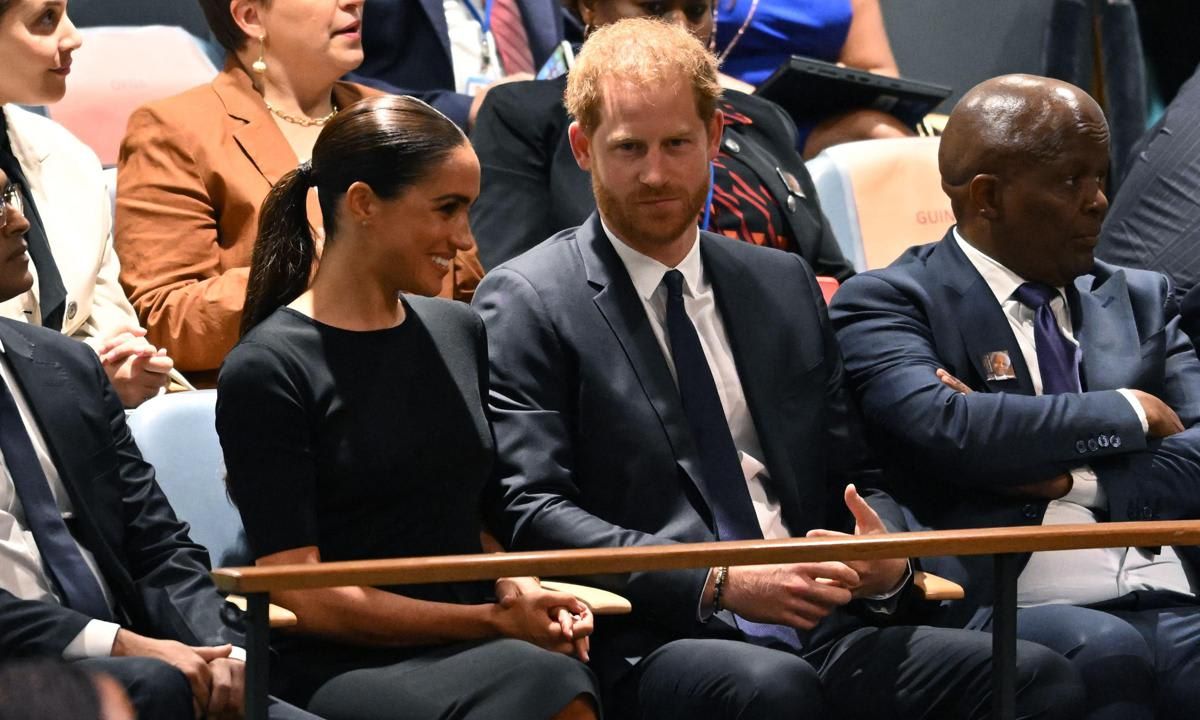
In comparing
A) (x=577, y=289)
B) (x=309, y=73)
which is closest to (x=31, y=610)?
(x=577, y=289)

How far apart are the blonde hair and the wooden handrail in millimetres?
841

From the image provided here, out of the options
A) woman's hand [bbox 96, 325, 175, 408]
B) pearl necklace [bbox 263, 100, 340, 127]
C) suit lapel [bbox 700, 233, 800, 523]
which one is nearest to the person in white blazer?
woman's hand [bbox 96, 325, 175, 408]

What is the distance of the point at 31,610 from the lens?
219 cm

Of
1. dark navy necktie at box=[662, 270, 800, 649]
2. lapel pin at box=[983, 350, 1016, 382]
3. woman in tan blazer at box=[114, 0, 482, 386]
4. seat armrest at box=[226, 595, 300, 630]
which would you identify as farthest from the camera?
woman in tan blazer at box=[114, 0, 482, 386]

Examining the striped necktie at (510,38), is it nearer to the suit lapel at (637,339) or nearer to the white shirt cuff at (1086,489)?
the suit lapel at (637,339)

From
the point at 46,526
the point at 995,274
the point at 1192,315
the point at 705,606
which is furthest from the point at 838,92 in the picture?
the point at 46,526

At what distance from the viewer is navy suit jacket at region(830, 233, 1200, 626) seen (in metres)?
2.62

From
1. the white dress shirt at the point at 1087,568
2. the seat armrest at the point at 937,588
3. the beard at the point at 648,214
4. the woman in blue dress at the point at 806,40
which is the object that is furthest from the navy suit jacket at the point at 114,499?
the woman in blue dress at the point at 806,40

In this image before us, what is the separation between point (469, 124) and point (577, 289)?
1.04 m

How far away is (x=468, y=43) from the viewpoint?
4.02 meters

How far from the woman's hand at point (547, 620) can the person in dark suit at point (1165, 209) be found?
1.50m

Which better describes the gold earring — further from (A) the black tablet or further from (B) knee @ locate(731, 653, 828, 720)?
(B) knee @ locate(731, 653, 828, 720)

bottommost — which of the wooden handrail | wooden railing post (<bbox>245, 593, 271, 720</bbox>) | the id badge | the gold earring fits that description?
the id badge

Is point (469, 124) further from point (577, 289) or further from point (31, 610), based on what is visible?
point (31, 610)
